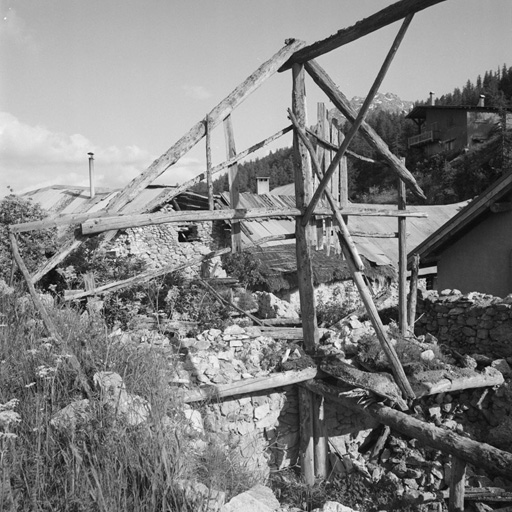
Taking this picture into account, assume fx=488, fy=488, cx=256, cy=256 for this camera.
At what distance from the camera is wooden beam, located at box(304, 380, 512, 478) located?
4.37 m

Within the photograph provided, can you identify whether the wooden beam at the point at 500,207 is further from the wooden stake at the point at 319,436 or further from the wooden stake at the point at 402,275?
the wooden stake at the point at 319,436

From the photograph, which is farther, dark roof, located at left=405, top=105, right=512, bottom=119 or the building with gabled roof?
dark roof, located at left=405, top=105, right=512, bottom=119

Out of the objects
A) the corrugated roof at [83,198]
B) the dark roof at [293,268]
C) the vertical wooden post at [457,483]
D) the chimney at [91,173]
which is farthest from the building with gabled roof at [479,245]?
the chimney at [91,173]

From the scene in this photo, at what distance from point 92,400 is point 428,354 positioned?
465cm

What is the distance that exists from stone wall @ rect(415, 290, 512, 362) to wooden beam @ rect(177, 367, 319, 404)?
350cm

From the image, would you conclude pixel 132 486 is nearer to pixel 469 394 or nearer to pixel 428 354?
pixel 428 354

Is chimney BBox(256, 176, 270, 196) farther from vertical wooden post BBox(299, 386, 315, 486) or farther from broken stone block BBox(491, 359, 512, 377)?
vertical wooden post BBox(299, 386, 315, 486)

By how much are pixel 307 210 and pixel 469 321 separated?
4450 millimetres

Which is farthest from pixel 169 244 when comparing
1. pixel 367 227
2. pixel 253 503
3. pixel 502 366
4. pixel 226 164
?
pixel 253 503

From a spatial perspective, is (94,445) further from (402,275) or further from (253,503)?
(402,275)

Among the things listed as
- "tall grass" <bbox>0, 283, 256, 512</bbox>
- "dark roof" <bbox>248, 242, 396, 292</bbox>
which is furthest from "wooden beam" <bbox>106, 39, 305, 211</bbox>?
"dark roof" <bbox>248, 242, 396, 292</bbox>

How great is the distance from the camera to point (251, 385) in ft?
19.4

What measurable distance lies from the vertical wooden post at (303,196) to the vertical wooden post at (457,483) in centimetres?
226

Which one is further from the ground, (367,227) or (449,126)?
(449,126)
